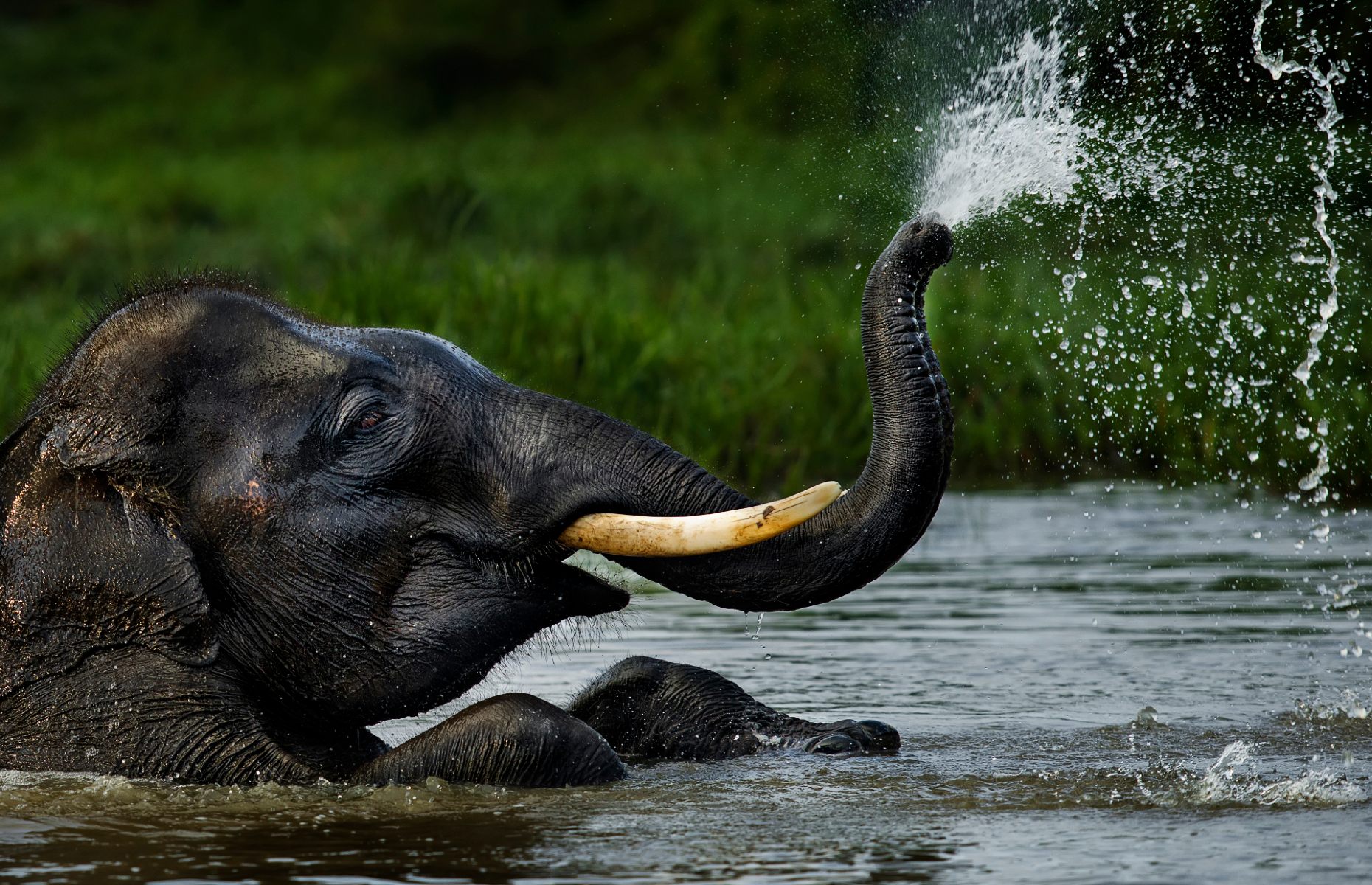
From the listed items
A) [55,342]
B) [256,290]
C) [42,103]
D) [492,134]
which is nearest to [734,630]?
[256,290]

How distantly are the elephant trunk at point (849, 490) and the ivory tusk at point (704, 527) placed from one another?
0.19 feet

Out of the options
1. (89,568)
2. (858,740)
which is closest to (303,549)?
(89,568)

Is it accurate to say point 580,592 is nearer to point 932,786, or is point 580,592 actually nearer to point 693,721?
point 693,721

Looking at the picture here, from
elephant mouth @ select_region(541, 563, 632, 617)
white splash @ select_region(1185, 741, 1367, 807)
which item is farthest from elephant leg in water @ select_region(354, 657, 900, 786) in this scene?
white splash @ select_region(1185, 741, 1367, 807)

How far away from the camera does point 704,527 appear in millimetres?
4676

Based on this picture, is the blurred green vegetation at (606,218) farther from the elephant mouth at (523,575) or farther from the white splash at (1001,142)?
the white splash at (1001,142)

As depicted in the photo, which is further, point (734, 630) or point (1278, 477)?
point (1278, 477)

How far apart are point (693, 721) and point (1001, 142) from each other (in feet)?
6.04

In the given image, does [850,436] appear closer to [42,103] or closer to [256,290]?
[256,290]

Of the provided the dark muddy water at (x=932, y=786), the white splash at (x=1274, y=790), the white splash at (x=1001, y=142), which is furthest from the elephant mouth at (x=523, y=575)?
the white splash at (x=1274, y=790)

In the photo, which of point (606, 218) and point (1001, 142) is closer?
point (1001, 142)

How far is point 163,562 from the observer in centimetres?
489

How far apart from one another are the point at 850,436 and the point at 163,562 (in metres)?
5.86

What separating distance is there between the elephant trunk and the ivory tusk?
0.19ft
